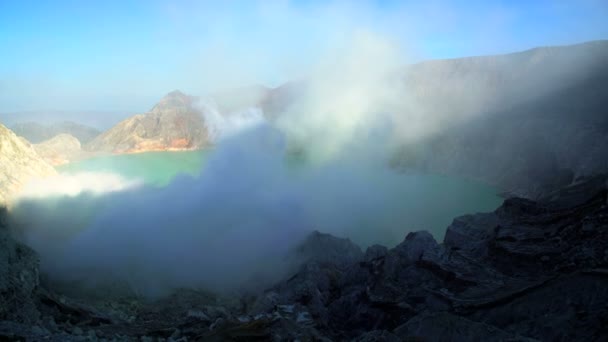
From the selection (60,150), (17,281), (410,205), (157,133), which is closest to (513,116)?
(410,205)

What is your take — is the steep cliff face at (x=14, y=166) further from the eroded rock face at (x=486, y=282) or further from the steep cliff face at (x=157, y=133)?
the steep cliff face at (x=157, y=133)

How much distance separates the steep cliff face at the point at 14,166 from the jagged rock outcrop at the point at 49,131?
6077cm

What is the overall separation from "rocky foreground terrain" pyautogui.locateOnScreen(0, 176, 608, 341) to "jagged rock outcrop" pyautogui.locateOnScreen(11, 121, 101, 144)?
77.7 meters

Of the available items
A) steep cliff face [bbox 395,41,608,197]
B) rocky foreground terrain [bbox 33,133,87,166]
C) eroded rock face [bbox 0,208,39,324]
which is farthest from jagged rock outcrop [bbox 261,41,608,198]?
rocky foreground terrain [bbox 33,133,87,166]

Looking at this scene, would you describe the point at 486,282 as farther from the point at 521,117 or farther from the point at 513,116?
the point at 513,116

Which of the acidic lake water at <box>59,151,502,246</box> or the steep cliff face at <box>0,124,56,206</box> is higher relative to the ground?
the steep cliff face at <box>0,124,56,206</box>

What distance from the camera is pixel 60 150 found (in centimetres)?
7069

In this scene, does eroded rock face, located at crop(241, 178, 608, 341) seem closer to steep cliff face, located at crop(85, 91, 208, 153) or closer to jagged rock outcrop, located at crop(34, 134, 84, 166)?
jagged rock outcrop, located at crop(34, 134, 84, 166)

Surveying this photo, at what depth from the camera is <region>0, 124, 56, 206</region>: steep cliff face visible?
69.5ft

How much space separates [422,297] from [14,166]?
23794 millimetres

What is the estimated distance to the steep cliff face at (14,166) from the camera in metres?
21.2

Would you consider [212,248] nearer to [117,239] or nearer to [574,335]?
[117,239]

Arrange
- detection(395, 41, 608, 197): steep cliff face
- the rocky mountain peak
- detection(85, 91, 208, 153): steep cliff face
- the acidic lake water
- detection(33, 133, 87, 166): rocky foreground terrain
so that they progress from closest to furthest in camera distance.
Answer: the acidic lake water, detection(395, 41, 608, 197): steep cliff face, detection(33, 133, 87, 166): rocky foreground terrain, detection(85, 91, 208, 153): steep cliff face, the rocky mountain peak

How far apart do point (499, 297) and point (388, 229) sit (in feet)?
71.7
